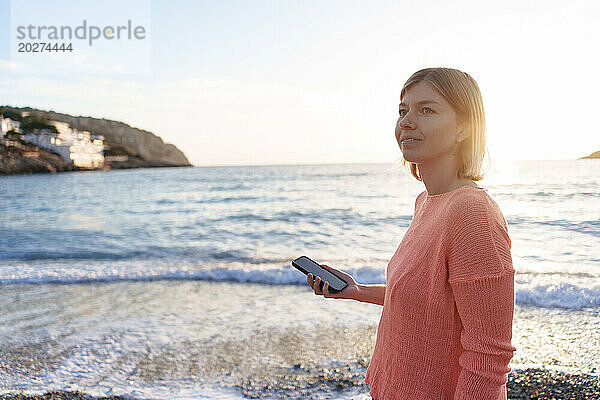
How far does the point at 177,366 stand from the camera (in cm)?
470

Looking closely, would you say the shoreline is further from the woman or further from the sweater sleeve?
the sweater sleeve

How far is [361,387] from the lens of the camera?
3982mm

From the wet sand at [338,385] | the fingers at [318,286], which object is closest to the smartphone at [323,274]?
the fingers at [318,286]

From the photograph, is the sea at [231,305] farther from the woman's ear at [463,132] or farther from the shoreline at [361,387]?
the woman's ear at [463,132]

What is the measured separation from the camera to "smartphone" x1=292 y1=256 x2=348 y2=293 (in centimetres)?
171

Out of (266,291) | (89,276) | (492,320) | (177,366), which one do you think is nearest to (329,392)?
(177,366)

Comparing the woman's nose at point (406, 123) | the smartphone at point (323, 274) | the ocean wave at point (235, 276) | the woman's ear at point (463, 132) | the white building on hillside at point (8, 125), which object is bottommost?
the ocean wave at point (235, 276)

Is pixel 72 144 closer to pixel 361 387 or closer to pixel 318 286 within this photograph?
pixel 361 387

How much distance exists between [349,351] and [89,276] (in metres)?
6.48

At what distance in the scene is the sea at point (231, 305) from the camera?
14.5ft

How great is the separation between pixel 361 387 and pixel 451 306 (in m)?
3.08

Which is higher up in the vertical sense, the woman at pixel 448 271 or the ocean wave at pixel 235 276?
the woman at pixel 448 271

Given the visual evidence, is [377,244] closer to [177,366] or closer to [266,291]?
[266,291]

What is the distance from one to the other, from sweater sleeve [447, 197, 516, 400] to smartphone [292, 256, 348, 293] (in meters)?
0.61
